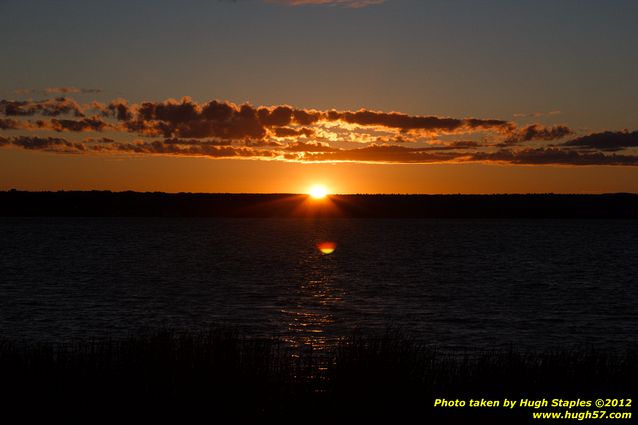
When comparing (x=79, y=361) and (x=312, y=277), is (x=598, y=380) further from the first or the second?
(x=312, y=277)

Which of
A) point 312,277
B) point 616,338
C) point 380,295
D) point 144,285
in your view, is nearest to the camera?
point 616,338

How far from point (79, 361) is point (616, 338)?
27.6 metres

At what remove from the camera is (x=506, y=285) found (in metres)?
65.8

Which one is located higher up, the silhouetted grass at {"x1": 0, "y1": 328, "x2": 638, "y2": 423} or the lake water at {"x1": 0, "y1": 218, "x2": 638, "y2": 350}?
the silhouetted grass at {"x1": 0, "y1": 328, "x2": 638, "y2": 423}

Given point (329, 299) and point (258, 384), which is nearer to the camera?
point (258, 384)

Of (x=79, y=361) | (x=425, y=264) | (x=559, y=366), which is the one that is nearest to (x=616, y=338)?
(x=559, y=366)

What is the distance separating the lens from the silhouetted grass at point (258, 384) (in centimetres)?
1681

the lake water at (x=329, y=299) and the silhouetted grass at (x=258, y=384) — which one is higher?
the silhouetted grass at (x=258, y=384)

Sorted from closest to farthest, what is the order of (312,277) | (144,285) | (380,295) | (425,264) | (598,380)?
(598,380) → (380,295) → (144,285) → (312,277) → (425,264)

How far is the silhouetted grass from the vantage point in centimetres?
1681

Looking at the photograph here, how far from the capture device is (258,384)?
17969mm

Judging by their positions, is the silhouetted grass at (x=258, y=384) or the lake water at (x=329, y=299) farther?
the lake water at (x=329, y=299)

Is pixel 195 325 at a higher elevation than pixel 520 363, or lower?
lower

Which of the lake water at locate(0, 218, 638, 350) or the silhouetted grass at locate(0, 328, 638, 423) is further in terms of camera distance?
the lake water at locate(0, 218, 638, 350)
